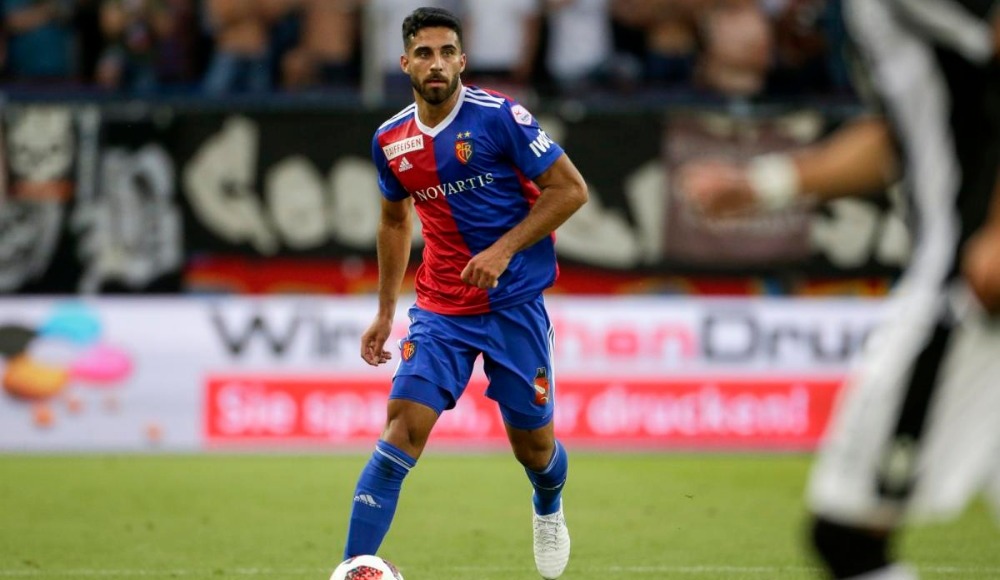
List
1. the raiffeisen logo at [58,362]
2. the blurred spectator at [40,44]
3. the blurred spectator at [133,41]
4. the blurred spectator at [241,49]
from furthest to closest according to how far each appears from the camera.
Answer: the blurred spectator at [40,44]
the blurred spectator at [133,41]
the blurred spectator at [241,49]
the raiffeisen logo at [58,362]

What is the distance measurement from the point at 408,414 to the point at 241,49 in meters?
9.21

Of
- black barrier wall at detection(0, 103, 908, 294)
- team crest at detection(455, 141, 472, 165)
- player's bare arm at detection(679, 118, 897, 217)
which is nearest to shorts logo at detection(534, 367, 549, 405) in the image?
team crest at detection(455, 141, 472, 165)

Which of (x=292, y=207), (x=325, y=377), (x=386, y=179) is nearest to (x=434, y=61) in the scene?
(x=386, y=179)

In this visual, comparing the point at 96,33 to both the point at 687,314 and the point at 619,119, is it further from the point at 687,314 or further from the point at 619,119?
the point at 687,314

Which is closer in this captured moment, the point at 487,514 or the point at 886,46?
the point at 886,46

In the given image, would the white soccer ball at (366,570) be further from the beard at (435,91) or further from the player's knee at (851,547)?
the player's knee at (851,547)

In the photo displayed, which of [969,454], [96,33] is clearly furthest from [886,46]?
[96,33]

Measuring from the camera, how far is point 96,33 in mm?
15367

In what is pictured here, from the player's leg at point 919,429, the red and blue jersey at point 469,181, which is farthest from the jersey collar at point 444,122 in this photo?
the player's leg at point 919,429

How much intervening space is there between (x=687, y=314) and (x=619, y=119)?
188 cm

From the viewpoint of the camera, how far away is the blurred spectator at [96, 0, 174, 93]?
49.5 feet

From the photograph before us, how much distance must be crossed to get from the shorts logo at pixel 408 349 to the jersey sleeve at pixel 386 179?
691mm

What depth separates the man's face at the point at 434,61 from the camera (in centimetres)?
654

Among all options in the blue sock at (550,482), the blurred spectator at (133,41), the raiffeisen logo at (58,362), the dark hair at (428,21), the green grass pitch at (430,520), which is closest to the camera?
the dark hair at (428,21)
